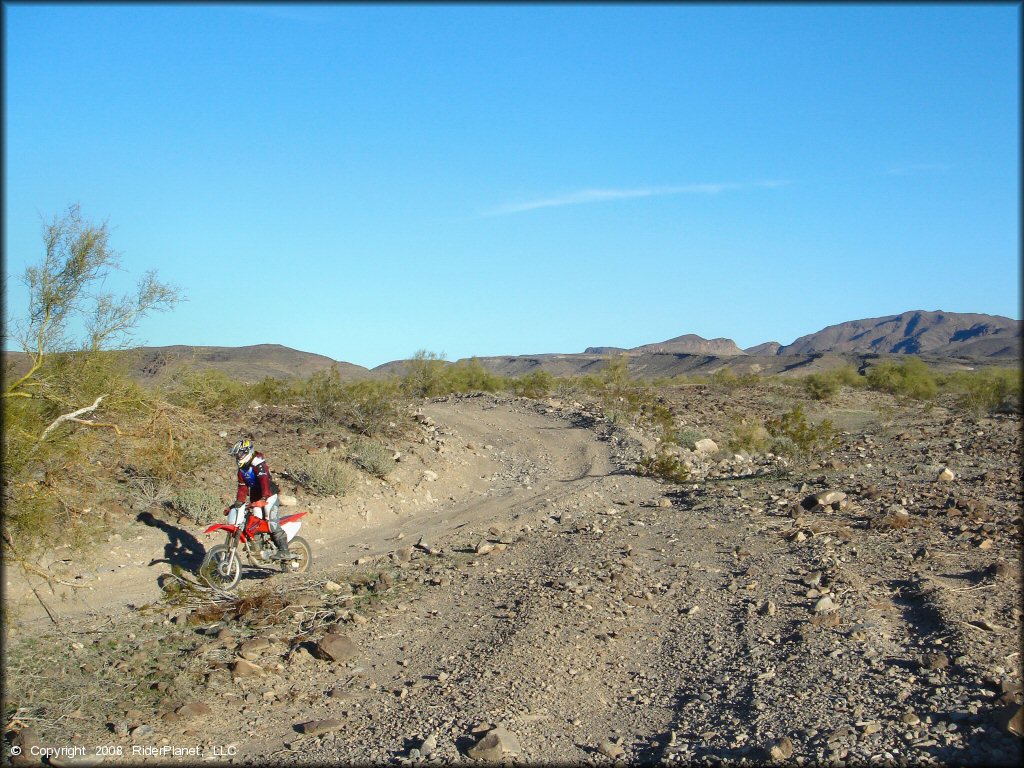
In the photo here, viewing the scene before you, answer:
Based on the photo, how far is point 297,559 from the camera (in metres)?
10.6

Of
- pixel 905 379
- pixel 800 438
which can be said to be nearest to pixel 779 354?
pixel 905 379

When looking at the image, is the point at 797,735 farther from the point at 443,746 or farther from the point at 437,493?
the point at 437,493

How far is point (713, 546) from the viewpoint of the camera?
11047 millimetres

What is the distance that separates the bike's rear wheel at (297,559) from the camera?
35.2 feet

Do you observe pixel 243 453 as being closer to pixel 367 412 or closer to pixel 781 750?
pixel 781 750

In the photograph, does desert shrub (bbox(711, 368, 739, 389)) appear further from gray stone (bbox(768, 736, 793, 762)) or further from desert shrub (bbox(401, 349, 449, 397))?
gray stone (bbox(768, 736, 793, 762))

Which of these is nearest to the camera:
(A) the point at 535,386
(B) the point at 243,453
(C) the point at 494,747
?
(C) the point at 494,747

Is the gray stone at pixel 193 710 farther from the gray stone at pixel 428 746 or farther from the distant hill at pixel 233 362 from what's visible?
the distant hill at pixel 233 362

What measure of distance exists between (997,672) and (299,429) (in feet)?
51.8

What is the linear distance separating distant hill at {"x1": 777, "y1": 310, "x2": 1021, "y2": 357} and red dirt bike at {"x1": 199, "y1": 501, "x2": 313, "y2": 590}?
8733cm

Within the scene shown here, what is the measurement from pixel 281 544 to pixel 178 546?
2.48 metres

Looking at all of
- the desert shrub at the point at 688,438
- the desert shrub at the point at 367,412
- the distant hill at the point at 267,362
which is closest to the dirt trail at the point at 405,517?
the desert shrub at the point at 367,412

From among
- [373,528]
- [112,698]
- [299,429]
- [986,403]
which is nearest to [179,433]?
[112,698]

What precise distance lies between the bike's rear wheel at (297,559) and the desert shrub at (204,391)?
365 cm
